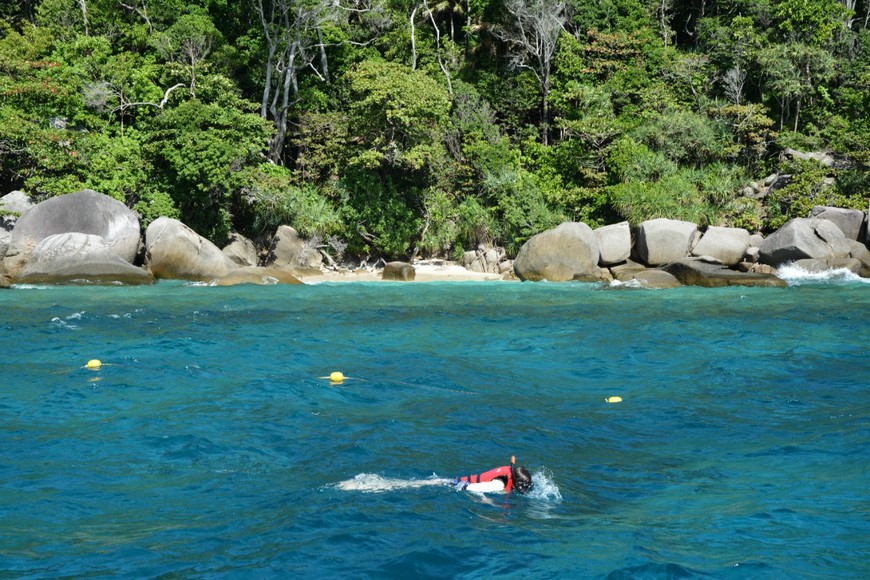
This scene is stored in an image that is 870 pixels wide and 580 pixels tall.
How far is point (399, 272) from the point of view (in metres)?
26.2

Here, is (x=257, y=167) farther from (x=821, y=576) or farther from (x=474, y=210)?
(x=821, y=576)

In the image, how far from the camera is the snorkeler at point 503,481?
702cm

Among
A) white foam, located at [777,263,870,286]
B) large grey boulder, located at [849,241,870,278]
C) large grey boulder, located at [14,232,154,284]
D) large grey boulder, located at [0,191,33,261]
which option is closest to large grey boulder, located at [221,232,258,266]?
large grey boulder, located at [14,232,154,284]

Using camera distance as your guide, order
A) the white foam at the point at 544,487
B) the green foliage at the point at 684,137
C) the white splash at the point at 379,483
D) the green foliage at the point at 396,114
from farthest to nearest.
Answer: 1. the green foliage at the point at 684,137
2. the green foliage at the point at 396,114
3. the white splash at the point at 379,483
4. the white foam at the point at 544,487

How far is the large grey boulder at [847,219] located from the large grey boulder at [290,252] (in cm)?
1628

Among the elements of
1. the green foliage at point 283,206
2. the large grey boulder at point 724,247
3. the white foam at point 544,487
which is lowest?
the white foam at point 544,487

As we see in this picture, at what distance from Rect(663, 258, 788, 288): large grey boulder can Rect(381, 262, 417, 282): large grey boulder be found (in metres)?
7.71

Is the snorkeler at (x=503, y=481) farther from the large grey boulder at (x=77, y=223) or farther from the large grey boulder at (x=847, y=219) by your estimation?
the large grey boulder at (x=847, y=219)

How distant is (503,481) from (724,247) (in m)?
19.7

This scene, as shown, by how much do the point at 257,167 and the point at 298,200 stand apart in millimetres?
1806

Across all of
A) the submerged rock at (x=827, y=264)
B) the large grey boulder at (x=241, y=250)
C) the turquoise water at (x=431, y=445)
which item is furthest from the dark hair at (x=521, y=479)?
the large grey boulder at (x=241, y=250)

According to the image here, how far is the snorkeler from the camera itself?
276 inches

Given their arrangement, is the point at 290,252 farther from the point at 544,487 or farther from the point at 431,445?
the point at 544,487

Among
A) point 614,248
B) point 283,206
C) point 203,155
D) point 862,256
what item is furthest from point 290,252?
point 862,256
